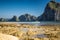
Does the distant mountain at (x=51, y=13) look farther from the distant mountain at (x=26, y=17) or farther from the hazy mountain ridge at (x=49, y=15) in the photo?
the distant mountain at (x=26, y=17)

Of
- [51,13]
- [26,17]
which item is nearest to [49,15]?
[51,13]

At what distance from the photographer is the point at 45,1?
7.55 meters

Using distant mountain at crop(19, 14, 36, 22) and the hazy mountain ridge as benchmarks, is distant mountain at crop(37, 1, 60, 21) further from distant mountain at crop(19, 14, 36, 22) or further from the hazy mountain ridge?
distant mountain at crop(19, 14, 36, 22)

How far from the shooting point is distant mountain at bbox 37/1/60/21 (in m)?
7.48

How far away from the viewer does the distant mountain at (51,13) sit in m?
7.48

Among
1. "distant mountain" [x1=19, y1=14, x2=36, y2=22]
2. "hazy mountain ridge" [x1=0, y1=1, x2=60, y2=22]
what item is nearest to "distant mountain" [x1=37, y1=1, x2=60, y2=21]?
"hazy mountain ridge" [x1=0, y1=1, x2=60, y2=22]

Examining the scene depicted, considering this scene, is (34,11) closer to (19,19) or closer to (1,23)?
(19,19)

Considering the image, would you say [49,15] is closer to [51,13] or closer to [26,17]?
[51,13]

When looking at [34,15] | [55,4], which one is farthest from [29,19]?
[55,4]

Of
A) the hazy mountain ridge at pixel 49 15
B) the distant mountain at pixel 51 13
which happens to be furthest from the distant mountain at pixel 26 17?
the distant mountain at pixel 51 13

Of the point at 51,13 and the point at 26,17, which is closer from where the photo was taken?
the point at 51,13

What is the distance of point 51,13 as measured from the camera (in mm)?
7660

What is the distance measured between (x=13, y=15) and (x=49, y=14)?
1.97m

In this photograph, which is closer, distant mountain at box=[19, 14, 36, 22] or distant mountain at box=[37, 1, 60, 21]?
distant mountain at box=[37, 1, 60, 21]
